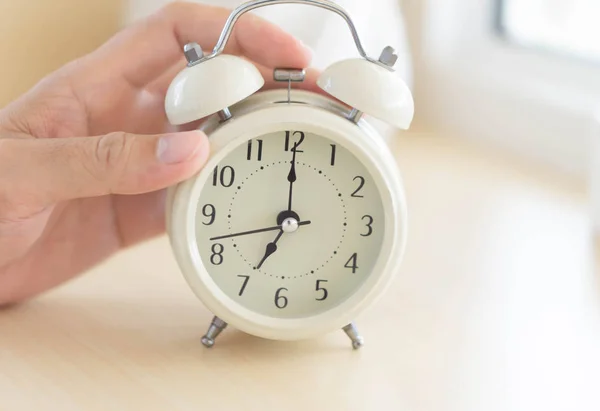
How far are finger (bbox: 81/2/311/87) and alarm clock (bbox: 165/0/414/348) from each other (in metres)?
0.16

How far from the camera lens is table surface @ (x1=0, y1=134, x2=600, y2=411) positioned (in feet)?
2.38

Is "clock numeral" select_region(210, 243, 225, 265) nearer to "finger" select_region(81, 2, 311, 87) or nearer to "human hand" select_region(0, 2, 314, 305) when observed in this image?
"human hand" select_region(0, 2, 314, 305)

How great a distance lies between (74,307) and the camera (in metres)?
0.87

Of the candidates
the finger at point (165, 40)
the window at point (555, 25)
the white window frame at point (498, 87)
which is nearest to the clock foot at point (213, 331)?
the finger at point (165, 40)

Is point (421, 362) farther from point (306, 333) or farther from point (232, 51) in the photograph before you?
point (232, 51)

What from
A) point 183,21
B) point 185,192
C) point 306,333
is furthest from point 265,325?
point 183,21

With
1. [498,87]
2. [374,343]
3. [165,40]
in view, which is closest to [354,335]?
[374,343]

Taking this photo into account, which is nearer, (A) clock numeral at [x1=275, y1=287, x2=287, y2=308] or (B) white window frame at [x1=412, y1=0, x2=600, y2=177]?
(A) clock numeral at [x1=275, y1=287, x2=287, y2=308]

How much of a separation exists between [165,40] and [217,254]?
290 millimetres

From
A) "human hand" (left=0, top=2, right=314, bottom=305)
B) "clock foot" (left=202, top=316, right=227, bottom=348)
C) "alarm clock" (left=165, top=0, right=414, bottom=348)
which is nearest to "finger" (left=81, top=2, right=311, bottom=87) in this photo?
"human hand" (left=0, top=2, right=314, bottom=305)

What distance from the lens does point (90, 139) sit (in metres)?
0.75

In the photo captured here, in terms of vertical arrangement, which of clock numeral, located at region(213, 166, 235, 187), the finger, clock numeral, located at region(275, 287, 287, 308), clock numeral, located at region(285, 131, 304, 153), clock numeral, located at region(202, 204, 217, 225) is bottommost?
clock numeral, located at region(275, 287, 287, 308)

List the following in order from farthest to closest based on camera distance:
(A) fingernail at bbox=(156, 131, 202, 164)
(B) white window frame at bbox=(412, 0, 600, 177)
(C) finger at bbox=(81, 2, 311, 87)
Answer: (B) white window frame at bbox=(412, 0, 600, 177) < (C) finger at bbox=(81, 2, 311, 87) < (A) fingernail at bbox=(156, 131, 202, 164)

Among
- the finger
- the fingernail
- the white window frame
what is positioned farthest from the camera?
the white window frame
